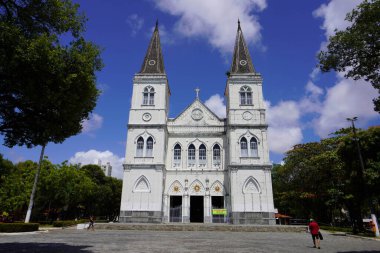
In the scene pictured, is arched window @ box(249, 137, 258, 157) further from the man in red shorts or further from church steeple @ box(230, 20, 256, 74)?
the man in red shorts

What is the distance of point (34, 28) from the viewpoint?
28.0ft

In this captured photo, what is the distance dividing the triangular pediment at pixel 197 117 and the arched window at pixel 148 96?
12.3 ft

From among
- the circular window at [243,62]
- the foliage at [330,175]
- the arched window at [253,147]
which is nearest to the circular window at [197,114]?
the arched window at [253,147]

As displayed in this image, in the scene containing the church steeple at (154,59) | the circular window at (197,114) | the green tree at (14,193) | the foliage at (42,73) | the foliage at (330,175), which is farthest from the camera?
the church steeple at (154,59)

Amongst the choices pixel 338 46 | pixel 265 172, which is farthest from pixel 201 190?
pixel 338 46

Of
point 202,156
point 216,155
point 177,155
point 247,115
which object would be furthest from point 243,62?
point 177,155

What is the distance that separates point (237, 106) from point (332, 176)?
1268cm

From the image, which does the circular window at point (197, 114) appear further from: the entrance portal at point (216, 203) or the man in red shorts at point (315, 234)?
the man in red shorts at point (315, 234)

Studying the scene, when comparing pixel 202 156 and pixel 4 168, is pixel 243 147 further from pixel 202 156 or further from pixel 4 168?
pixel 4 168

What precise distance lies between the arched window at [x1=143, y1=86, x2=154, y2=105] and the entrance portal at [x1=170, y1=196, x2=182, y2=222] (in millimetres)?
11309

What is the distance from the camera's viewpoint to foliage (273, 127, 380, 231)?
61.3ft

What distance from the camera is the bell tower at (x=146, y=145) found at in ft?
95.7

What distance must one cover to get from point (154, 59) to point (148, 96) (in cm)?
532

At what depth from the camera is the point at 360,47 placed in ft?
31.6
